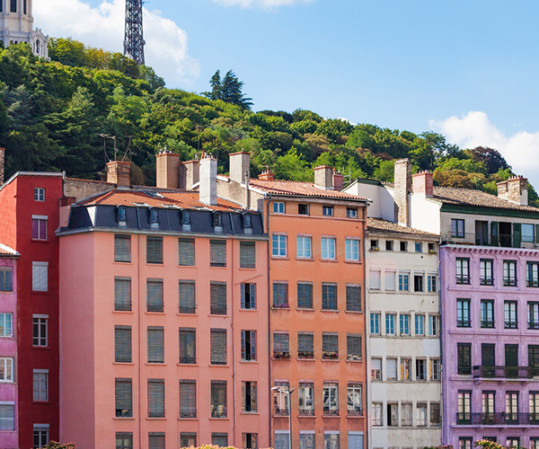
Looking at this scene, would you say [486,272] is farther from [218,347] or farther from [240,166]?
[218,347]

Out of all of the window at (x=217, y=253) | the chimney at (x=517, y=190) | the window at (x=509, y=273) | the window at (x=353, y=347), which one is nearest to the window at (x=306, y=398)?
the window at (x=353, y=347)

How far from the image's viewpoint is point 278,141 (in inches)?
6540

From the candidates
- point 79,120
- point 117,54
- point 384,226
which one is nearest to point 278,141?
point 117,54

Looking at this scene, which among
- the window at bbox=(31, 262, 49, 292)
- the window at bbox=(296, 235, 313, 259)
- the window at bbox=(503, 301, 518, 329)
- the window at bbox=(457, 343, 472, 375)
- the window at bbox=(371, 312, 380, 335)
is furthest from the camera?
the window at bbox=(503, 301, 518, 329)

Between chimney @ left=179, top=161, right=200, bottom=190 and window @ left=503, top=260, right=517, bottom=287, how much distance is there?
1882cm

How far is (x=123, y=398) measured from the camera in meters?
72.9

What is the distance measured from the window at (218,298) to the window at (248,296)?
3.65 feet

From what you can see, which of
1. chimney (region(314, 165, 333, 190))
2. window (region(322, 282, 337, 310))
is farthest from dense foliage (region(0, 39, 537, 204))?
window (region(322, 282, 337, 310))

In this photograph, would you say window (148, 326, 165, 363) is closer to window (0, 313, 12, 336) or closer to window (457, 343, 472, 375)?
window (0, 313, 12, 336)

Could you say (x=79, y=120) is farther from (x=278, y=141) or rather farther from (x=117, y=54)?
(x=117, y=54)

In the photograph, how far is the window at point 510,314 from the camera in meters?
84.4

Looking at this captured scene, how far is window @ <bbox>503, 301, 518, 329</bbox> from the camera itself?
84.4 metres

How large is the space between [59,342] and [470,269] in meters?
24.7

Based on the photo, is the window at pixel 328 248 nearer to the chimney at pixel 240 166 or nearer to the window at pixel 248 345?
the chimney at pixel 240 166
